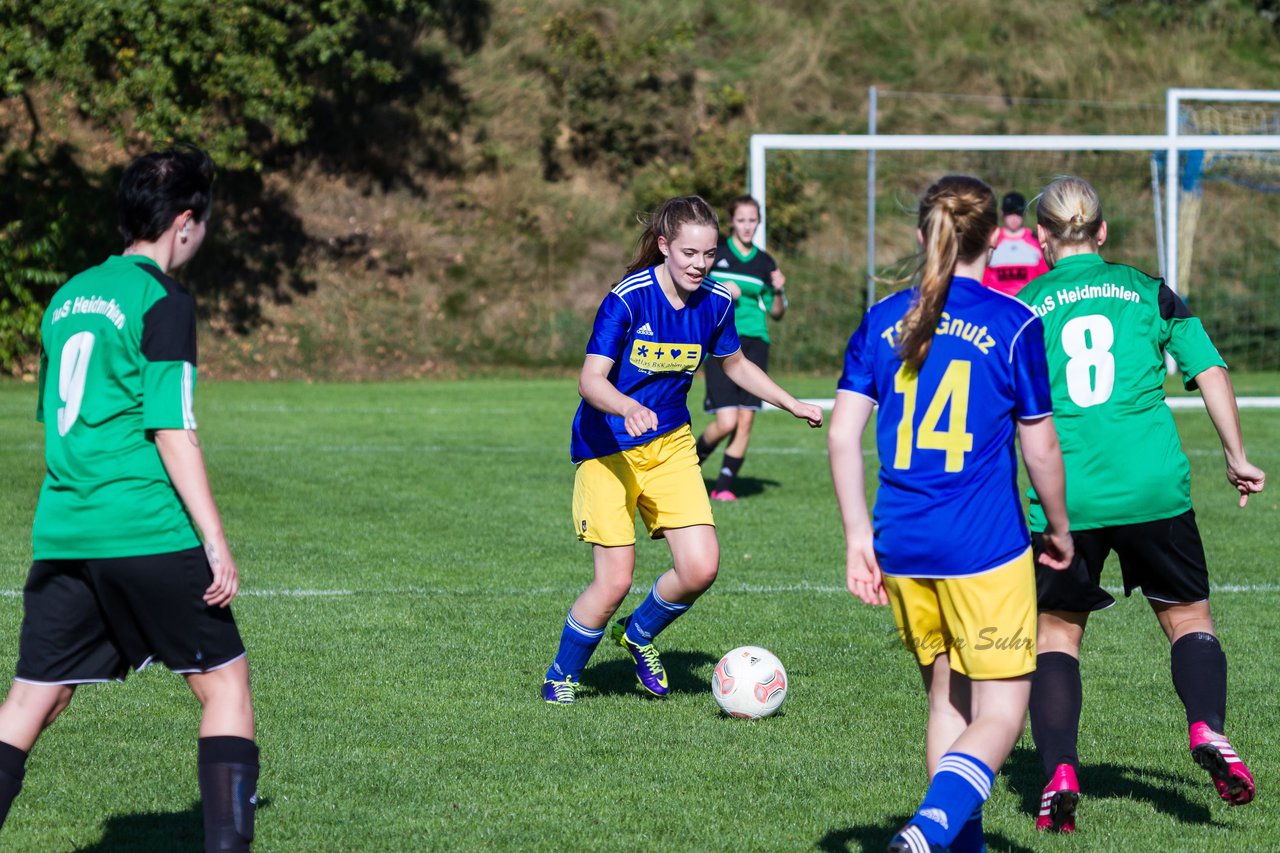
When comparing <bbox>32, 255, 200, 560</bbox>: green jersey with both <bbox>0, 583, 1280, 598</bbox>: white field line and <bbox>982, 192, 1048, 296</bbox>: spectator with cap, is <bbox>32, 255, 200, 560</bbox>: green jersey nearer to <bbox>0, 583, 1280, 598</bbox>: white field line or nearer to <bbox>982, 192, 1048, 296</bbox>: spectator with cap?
<bbox>0, 583, 1280, 598</bbox>: white field line

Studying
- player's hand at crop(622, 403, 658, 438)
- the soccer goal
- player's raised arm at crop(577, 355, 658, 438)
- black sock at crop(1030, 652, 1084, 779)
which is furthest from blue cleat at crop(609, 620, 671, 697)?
the soccer goal

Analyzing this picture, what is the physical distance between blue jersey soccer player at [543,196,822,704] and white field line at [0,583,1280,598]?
200 cm

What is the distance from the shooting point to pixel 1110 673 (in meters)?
6.37

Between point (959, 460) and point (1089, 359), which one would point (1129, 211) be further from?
point (959, 460)

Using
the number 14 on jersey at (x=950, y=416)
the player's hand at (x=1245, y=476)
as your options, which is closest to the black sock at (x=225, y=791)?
the number 14 on jersey at (x=950, y=416)

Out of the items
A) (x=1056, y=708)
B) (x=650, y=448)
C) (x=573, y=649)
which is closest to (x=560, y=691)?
(x=573, y=649)

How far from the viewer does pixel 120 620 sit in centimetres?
347

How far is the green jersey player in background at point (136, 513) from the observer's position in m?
3.38

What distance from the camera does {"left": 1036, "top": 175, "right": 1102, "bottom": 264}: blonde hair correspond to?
4375 millimetres

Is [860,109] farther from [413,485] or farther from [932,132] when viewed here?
[413,485]

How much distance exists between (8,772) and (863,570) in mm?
2110

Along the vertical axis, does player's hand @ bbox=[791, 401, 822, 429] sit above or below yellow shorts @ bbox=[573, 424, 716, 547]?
above

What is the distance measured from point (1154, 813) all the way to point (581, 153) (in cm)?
2183

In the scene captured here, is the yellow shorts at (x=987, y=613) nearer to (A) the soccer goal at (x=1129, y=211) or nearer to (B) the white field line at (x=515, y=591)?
(B) the white field line at (x=515, y=591)
